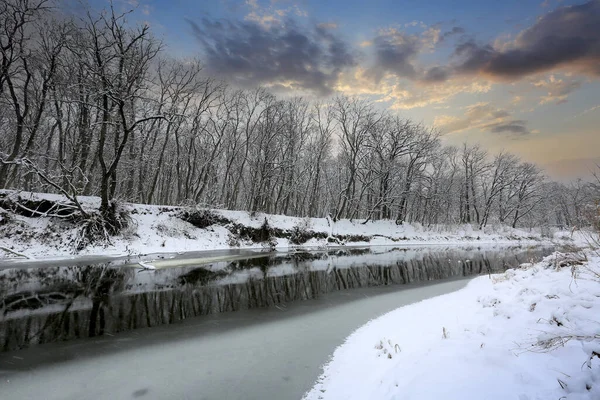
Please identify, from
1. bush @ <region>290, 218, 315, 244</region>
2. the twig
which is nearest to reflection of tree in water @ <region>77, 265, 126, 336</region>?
the twig

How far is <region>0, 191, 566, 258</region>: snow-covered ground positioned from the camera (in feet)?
50.1

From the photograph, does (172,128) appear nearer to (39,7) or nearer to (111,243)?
(39,7)

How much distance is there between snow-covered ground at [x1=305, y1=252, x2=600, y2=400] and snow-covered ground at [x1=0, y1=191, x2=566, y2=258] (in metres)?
16.6

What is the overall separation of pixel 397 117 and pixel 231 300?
3498 cm

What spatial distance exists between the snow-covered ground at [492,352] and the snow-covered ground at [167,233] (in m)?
16.6

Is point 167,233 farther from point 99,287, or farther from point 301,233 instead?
point 301,233

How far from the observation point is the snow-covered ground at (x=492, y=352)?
3211 mm

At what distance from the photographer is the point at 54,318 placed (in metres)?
7.27

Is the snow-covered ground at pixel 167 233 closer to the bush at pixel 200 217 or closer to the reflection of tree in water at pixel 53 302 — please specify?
the bush at pixel 200 217

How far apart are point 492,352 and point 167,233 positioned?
21051mm

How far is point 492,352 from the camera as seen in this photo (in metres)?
3.95

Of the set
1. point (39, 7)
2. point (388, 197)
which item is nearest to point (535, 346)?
point (39, 7)

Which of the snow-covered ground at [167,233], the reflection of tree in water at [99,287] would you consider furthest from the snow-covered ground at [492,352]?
the snow-covered ground at [167,233]

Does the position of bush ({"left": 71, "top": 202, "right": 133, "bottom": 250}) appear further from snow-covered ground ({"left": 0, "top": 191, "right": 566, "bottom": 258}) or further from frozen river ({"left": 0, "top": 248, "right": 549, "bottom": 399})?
frozen river ({"left": 0, "top": 248, "right": 549, "bottom": 399})
